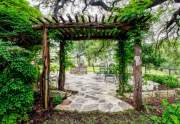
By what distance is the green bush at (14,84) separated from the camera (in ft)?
21.4

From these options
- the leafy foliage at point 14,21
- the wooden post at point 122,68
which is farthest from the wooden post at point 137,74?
the leafy foliage at point 14,21

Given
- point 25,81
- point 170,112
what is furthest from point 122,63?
point 170,112

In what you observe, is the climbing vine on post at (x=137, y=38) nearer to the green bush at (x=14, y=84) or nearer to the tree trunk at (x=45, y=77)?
the tree trunk at (x=45, y=77)

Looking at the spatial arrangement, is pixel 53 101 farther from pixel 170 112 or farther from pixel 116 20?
pixel 170 112

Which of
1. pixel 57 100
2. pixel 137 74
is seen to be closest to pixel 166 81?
pixel 137 74

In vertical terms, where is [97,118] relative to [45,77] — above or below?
below

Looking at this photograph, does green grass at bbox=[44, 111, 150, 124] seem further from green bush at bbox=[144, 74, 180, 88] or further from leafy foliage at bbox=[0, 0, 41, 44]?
green bush at bbox=[144, 74, 180, 88]

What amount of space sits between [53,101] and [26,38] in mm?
2297

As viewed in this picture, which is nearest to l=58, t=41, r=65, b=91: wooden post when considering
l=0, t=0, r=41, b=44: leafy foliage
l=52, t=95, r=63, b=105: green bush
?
l=52, t=95, r=63, b=105: green bush

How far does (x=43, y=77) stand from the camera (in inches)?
315

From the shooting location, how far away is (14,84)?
21.6ft

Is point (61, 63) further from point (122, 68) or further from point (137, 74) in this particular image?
point (137, 74)

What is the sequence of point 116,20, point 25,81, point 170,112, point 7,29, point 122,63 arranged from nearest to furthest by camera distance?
point 170,112, point 25,81, point 116,20, point 7,29, point 122,63

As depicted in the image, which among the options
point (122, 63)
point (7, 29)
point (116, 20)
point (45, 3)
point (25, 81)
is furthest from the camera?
point (45, 3)
